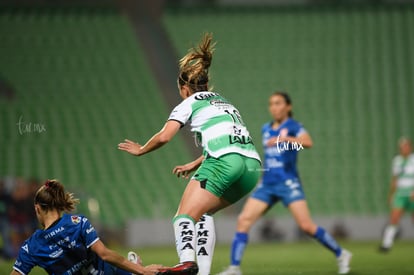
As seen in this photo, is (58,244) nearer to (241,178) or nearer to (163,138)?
(163,138)

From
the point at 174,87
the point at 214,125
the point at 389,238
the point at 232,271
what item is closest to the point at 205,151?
the point at 214,125

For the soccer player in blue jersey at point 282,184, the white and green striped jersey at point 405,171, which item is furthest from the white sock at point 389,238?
the soccer player in blue jersey at point 282,184

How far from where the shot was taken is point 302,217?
8.68 meters

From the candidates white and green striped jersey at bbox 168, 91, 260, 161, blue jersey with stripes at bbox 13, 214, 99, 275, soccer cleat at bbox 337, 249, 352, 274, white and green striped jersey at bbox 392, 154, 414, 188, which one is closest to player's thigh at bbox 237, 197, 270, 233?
soccer cleat at bbox 337, 249, 352, 274

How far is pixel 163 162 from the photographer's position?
63.1ft

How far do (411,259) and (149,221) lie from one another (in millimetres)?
7312

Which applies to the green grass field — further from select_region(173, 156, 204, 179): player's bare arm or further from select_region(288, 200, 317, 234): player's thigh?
select_region(173, 156, 204, 179): player's bare arm

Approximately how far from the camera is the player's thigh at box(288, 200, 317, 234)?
28.2 feet

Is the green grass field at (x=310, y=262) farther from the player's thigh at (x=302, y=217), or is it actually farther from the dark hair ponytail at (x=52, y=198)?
the dark hair ponytail at (x=52, y=198)

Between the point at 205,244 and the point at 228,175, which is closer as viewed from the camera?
the point at 228,175

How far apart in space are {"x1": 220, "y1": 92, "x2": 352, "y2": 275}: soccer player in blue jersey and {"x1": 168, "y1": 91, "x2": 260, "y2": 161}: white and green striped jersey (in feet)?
8.40

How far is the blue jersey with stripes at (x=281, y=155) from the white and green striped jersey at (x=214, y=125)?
2.83 m

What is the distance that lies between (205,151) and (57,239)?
1.35m

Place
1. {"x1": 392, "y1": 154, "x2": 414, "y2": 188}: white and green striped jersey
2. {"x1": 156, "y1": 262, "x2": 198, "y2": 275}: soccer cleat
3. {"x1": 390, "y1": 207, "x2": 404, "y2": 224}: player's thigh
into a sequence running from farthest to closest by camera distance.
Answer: {"x1": 392, "y1": 154, "x2": 414, "y2": 188}: white and green striped jersey, {"x1": 390, "y1": 207, "x2": 404, "y2": 224}: player's thigh, {"x1": 156, "y1": 262, "x2": 198, "y2": 275}: soccer cleat
